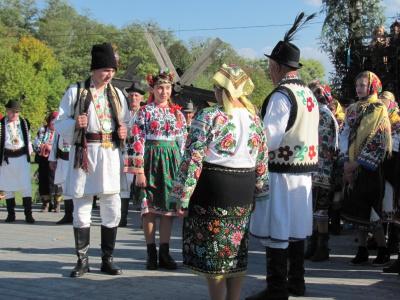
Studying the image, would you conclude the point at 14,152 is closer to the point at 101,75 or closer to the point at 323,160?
the point at 101,75

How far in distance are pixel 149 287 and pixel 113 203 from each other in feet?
3.35

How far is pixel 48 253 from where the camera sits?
694 cm

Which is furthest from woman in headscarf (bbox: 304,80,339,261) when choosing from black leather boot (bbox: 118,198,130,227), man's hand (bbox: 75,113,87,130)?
black leather boot (bbox: 118,198,130,227)

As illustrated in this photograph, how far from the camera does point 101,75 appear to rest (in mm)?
5762

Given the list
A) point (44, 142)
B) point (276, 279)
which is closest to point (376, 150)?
point (276, 279)

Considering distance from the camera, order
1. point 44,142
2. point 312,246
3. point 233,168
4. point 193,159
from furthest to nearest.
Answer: point 44,142
point 312,246
point 233,168
point 193,159

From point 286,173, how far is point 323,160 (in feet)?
6.61

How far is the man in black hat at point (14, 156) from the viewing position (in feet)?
33.6

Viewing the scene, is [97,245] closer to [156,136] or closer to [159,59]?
[156,136]

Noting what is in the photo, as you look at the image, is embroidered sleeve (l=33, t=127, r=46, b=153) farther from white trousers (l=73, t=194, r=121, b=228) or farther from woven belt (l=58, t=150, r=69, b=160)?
white trousers (l=73, t=194, r=121, b=228)

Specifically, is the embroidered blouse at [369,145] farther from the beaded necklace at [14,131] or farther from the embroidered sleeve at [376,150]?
the beaded necklace at [14,131]

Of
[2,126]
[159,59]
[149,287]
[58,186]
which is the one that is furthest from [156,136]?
[159,59]

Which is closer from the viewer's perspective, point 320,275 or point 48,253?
point 320,275

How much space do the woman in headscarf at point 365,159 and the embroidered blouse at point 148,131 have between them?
74.3 inches
